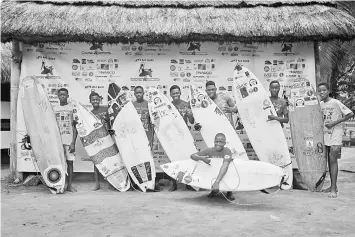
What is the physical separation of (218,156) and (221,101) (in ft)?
4.16

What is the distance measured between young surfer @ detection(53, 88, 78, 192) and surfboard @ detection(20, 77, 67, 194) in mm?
93

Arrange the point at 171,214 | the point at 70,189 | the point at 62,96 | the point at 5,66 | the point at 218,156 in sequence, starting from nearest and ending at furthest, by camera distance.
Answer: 1. the point at 171,214
2. the point at 218,156
3. the point at 70,189
4. the point at 62,96
5. the point at 5,66

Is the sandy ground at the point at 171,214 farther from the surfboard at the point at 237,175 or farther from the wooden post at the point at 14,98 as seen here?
the wooden post at the point at 14,98

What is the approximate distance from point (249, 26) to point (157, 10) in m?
1.58

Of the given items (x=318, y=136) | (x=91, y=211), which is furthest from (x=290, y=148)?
(x=91, y=211)

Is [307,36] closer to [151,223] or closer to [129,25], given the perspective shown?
[129,25]

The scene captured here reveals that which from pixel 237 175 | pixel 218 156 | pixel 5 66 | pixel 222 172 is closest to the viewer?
pixel 222 172

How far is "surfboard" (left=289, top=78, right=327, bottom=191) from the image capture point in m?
5.98

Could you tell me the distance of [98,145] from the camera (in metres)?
6.21

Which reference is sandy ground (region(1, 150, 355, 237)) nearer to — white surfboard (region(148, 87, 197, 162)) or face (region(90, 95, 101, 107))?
white surfboard (region(148, 87, 197, 162))

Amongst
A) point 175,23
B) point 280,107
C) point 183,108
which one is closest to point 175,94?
point 183,108

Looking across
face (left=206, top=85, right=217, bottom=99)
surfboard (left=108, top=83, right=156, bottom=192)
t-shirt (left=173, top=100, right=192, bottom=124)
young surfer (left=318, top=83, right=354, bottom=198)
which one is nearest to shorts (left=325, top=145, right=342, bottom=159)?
young surfer (left=318, top=83, right=354, bottom=198)

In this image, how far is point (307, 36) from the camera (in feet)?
20.4

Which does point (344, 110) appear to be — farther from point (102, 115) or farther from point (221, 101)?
point (102, 115)
